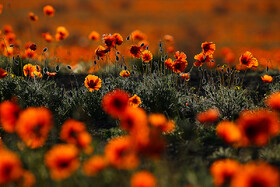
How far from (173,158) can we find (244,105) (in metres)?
1.56

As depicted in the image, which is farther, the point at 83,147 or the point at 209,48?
the point at 209,48

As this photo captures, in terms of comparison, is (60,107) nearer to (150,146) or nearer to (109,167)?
(109,167)

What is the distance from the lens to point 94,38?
547cm

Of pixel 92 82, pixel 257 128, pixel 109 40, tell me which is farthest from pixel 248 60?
pixel 257 128

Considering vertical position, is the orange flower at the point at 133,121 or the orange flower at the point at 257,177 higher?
the orange flower at the point at 133,121

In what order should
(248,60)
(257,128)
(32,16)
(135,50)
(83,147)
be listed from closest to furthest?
(257,128) → (83,147) → (248,60) → (135,50) → (32,16)

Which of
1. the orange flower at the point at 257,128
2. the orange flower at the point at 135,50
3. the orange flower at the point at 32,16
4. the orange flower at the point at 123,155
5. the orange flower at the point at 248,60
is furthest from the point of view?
the orange flower at the point at 32,16

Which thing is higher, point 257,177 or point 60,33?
point 60,33

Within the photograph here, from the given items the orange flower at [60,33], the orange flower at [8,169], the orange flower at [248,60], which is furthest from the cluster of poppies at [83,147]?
the orange flower at [60,33]

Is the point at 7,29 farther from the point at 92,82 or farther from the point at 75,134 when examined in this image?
the point at 75,134

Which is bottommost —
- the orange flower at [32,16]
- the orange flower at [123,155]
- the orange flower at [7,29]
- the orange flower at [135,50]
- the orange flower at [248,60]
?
the orange flower at [123,155]

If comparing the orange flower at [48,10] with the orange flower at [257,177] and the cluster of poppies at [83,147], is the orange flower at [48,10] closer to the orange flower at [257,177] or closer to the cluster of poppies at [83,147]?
the cluster of poppies at [83,147]

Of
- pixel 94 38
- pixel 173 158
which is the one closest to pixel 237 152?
pixel 173 158

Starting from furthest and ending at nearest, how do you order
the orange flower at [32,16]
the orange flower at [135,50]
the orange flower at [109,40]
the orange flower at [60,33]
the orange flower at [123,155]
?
the orange flower at [32,16] → the orange flower at [60,33] → the orange flower at [135,50] → the orange flower at [109,40] → the orange flower at [123,155]
